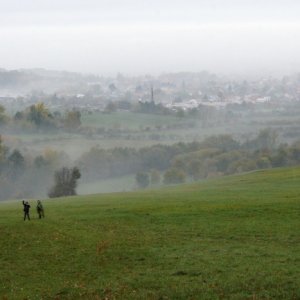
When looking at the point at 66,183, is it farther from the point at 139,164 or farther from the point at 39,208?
the point at 139,164

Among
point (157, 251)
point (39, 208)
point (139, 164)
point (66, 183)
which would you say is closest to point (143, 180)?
point (139, 164)

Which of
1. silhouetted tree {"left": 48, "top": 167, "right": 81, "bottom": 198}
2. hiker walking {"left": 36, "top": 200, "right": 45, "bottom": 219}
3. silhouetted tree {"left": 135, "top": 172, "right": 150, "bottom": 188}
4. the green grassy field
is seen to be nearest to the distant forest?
silhouetted tree {"left": 135, "top": 172, "right": 150, "bottom": 188}

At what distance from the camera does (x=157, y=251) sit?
27844 mm

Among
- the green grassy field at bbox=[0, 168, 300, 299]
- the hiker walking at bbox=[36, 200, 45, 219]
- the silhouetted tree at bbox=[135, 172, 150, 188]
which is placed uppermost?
the hiker walking at bbox=[36, 200, 45, 219]

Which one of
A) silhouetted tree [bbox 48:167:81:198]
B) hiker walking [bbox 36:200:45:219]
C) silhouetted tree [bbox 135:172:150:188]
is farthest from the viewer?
silhouetted tree [bbox 135:172:150:188]

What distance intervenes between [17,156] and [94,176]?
20.2 meters

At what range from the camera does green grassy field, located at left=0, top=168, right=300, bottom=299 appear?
71.3 feet

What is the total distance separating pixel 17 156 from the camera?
13725cm

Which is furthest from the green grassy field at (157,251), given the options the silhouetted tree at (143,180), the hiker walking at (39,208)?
the silhouetted tree at (143,180)

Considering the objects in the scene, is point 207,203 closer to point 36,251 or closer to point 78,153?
point 36,251

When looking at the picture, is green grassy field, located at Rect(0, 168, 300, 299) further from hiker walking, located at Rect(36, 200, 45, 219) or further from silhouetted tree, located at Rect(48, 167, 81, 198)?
silhouetted tree, located at Rect(48, 167, 81, 198)

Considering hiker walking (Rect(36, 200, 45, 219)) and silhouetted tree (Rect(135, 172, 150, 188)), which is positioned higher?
hiker walking (Rect(36, 200, 45, 219))

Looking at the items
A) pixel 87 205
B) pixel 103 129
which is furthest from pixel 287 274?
pixel 103 129

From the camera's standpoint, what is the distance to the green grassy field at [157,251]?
21.7m
